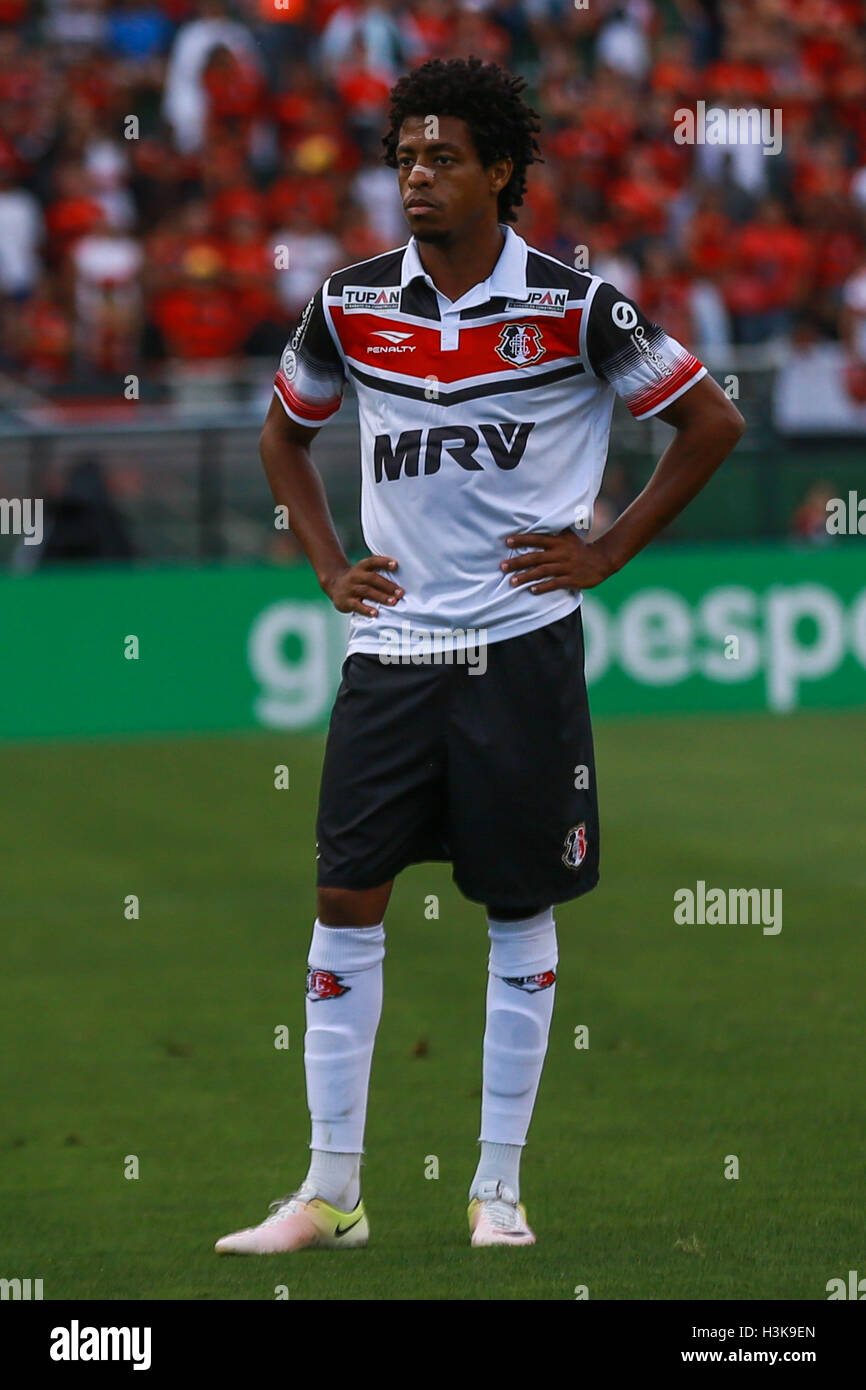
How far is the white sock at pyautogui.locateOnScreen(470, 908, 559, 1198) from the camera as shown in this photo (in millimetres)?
4809

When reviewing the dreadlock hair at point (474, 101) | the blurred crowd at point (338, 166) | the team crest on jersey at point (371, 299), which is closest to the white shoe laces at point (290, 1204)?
the team crest on jersey at point (371, 299)

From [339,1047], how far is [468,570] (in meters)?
1.03

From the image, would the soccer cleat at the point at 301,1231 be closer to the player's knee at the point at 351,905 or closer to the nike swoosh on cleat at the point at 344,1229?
the nike swoosh on cleat at the point at 344,1229

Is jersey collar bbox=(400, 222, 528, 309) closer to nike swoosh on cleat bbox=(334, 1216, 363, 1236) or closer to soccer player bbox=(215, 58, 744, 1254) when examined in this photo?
soccer player bbox=(215, 58, 744, 1254)

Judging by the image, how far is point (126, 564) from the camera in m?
13.6

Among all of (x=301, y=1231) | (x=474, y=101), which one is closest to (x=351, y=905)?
(x=301, y=1231)

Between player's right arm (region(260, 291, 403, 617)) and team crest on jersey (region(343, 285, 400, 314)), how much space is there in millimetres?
81

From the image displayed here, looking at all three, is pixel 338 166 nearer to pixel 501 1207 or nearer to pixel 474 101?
pixel 474 101

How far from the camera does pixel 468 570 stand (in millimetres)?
4664

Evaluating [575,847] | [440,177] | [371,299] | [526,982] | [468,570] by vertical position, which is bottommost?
[526,982]

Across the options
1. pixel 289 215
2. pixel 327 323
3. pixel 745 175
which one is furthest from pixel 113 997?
pixel 745 175

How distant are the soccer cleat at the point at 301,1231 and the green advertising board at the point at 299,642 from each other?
8.40 m

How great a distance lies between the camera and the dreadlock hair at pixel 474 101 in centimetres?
464

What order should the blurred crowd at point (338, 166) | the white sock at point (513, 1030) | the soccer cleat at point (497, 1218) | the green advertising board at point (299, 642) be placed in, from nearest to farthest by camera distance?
A: the soccer cleat at point (497, 1218)
the white sock at point (513, 1030)
the green advertising board at point (299, 642)
the blurred crowd at point (338, 166)
